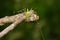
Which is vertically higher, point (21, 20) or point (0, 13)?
point (0, 13)

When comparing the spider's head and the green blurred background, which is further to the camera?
the green blurred background

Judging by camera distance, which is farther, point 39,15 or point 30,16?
point 39,15

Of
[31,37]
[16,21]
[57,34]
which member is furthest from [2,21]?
[57,34]

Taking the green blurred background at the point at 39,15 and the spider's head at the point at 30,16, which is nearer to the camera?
the spider's head at the point at 30,16

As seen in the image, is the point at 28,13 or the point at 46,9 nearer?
the point at 28,13

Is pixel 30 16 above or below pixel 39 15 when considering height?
below

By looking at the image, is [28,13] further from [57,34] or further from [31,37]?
[57,34]

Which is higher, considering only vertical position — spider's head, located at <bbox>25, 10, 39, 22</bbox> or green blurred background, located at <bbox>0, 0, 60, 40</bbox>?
green blurred background, located at <bbox>0, 0, 60, 40</bbox>
